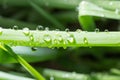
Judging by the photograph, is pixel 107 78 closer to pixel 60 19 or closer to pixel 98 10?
pixel 98 10

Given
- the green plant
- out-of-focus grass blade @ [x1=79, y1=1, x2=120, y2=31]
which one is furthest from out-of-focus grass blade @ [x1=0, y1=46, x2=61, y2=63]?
out-of-focus grass blade @ [x1=79, y1=1, x2=120, y2=31]

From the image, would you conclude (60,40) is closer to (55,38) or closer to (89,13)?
(55,38)

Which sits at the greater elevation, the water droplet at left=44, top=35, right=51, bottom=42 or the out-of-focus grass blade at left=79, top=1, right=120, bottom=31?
the out-of-focus grass blade at left=79, top=1, right=120, bottom=31

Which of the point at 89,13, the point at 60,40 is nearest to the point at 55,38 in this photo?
the point at 60,40

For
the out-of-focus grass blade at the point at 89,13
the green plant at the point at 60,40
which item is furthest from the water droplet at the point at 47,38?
the out-of-focus grass blade at the point at 89,13

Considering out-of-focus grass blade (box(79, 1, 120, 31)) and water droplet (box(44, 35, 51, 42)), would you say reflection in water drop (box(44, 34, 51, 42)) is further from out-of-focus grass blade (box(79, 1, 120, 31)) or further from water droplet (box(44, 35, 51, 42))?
out-of-focus grass blade (box(79, 1, 120, 31))

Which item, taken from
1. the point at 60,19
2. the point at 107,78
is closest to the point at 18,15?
the point at 60,19

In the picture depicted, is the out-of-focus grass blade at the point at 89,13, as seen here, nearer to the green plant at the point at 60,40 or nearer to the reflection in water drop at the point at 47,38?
the green plant at the point at 60,40

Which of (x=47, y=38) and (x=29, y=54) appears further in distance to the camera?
(x=29, y=54)

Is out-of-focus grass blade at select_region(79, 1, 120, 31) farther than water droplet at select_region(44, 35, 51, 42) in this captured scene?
Yes
